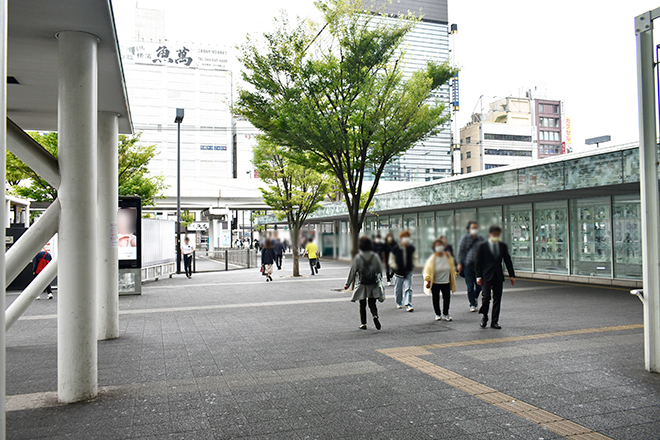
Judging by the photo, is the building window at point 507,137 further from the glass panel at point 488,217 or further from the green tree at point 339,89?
the green tree at point 339,89

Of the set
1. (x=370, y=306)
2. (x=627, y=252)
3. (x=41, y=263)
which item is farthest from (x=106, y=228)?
(x=627, y=252)

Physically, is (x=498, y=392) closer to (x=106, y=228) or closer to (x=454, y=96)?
(x=454, y=96)

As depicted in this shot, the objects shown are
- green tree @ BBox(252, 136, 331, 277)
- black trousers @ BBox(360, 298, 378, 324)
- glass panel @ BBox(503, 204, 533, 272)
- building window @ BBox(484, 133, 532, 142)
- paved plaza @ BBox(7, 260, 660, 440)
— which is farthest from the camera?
green tree @ BBox(252, 136, 331, 277)

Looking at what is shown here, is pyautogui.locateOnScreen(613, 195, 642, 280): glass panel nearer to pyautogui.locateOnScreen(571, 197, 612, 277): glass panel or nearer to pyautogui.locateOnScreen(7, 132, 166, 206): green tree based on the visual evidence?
pyautogui.locateOnScreen(571, 197, 612, 277): glass panel

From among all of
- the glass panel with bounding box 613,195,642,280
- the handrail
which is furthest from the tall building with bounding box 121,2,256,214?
the handrail

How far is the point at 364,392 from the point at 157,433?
2.39 m

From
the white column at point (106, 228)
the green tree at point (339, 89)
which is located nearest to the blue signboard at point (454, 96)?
the white column at point (106, 228)

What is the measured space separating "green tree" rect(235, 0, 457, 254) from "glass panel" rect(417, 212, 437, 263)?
1437cm

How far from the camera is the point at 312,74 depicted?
16531 millimetres

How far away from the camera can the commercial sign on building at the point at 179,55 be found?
112125 millimetres

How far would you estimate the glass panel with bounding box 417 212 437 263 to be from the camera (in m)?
1.46

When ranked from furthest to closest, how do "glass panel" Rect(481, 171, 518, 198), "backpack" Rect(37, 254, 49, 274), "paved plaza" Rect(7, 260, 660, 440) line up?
"backpack" Rect(37, 254, 49, 274) < "paved plaza" Rect(7, 260, 660, 440) < "glass panel" Rect(481, 171, 518, 198)

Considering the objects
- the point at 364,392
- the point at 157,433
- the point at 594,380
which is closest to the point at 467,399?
the point at 364,392

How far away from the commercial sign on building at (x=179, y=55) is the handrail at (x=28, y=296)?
377 feet
